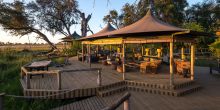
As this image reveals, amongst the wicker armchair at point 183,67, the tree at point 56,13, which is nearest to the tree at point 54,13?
the tree at point 56,13

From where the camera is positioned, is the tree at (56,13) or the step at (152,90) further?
the tree at (56,13)

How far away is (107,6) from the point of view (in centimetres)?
331

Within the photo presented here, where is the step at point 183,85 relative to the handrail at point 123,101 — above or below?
below

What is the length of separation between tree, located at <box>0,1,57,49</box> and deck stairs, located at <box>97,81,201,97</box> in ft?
90.3

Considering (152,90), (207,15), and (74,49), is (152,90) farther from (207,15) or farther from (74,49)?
(207,15)

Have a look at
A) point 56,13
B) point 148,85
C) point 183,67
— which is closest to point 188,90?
point 148,85

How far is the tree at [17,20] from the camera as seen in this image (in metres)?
32.6

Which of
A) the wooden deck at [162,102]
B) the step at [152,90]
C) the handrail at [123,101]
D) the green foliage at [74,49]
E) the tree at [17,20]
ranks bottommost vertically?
the wooden deck at [162,102]

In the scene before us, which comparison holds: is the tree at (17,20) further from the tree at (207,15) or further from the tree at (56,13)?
the tree at (207,15)

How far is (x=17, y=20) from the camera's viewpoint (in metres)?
33.6

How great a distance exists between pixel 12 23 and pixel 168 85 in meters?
30.9

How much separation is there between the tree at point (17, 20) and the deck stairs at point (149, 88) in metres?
27.5

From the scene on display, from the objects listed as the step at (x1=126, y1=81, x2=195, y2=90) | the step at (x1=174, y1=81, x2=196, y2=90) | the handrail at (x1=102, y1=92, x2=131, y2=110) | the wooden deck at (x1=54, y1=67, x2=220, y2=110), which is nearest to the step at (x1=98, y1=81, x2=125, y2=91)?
the step at (x1=126, y1=81, x2=195, y2=90)

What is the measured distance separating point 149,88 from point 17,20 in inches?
1191
